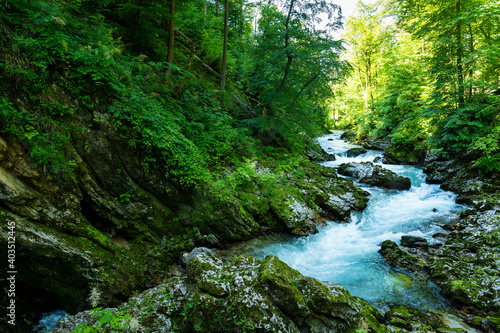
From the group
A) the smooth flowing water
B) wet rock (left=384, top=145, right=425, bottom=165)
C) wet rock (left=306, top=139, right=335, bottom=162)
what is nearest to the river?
the smooth flowing water

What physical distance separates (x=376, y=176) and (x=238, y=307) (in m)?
12.4

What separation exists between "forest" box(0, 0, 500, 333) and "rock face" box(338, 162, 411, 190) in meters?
1.91

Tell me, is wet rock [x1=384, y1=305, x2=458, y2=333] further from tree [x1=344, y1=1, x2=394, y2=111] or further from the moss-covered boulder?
tree [x1=344, y1=1, x2=394, y2=111]

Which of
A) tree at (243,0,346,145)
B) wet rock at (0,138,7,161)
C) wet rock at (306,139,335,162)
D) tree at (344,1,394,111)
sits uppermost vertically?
tree at (344,1,394,111)

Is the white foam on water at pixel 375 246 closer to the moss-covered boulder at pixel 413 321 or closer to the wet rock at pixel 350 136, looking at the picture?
the moss-covered boulder at pixel 413 321

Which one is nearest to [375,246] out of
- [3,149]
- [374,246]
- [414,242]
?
[374,246]

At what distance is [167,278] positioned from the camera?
5039 mm

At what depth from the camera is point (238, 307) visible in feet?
A: 11.5

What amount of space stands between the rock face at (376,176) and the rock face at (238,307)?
10254 millimetres

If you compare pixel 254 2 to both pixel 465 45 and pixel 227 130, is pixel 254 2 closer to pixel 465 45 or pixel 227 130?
pixel 227 130

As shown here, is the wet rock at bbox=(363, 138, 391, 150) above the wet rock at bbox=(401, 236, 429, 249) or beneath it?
Answer: above

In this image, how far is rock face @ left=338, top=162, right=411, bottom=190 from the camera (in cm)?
1245

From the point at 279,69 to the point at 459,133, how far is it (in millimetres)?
10050

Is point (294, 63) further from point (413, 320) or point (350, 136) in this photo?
point (350, 136)
